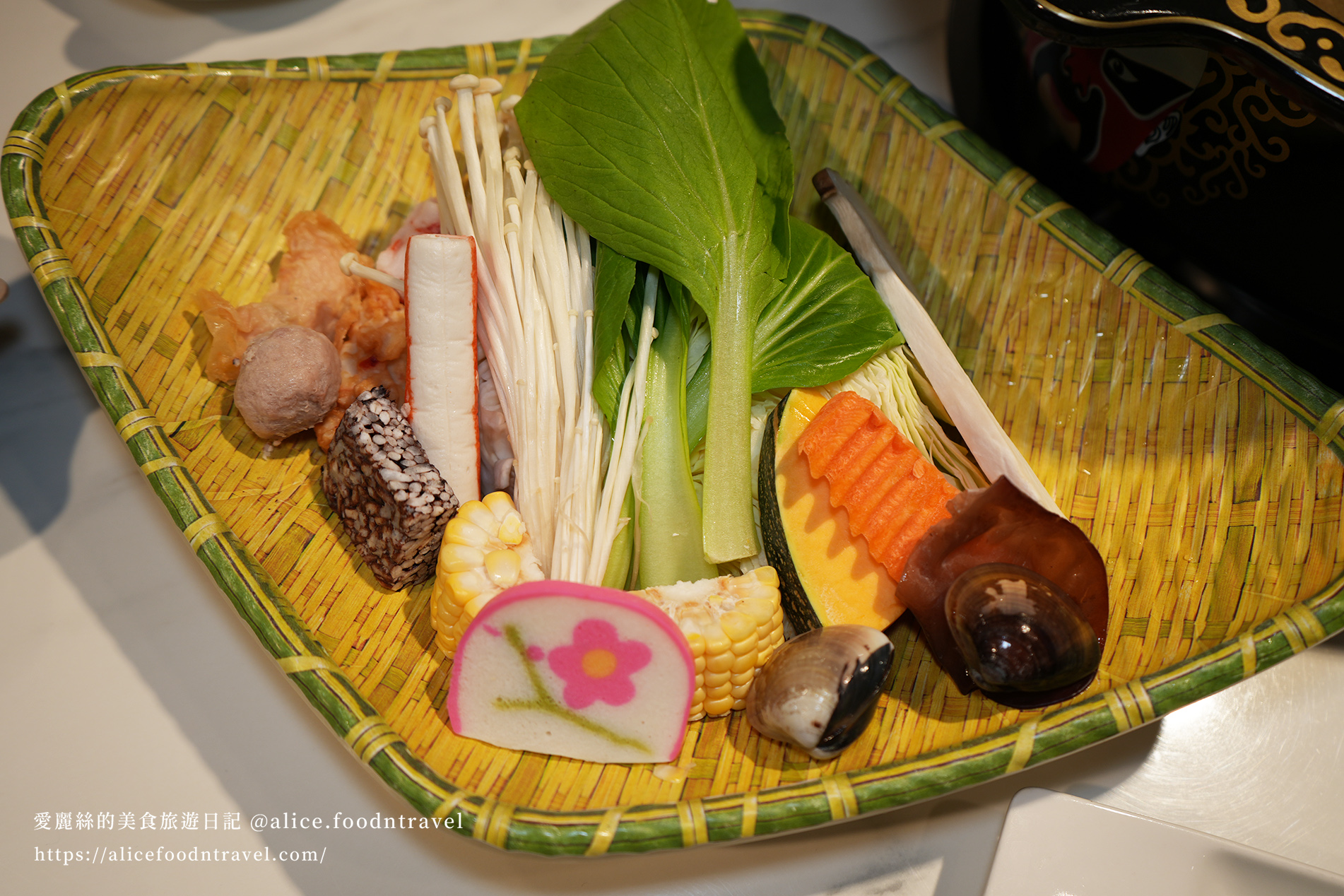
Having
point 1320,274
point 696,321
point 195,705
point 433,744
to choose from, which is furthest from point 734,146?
point 195,705

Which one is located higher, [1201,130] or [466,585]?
[1201,130]

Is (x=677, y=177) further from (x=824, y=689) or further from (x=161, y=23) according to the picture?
(x=161, y=23)

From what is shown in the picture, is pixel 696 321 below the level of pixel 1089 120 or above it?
below

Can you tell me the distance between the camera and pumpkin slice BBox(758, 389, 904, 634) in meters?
1.31

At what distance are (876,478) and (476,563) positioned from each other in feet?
2.09

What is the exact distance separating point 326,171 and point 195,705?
1105 millimetres

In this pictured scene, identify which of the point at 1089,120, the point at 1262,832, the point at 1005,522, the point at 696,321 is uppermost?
the point at 1089,120

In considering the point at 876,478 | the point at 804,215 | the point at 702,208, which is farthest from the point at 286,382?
the point at 804,215

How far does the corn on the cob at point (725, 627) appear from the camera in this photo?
1.18 metres

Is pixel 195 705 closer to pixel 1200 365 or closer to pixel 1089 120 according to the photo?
pixel 1200 365

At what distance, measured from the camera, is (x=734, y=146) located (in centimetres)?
154

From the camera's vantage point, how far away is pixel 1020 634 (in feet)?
3.55

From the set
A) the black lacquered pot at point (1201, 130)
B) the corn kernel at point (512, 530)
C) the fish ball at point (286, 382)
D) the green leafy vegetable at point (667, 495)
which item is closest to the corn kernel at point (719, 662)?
the green leafy vegetable at point (667, 495)

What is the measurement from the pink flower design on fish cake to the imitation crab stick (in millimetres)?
411
